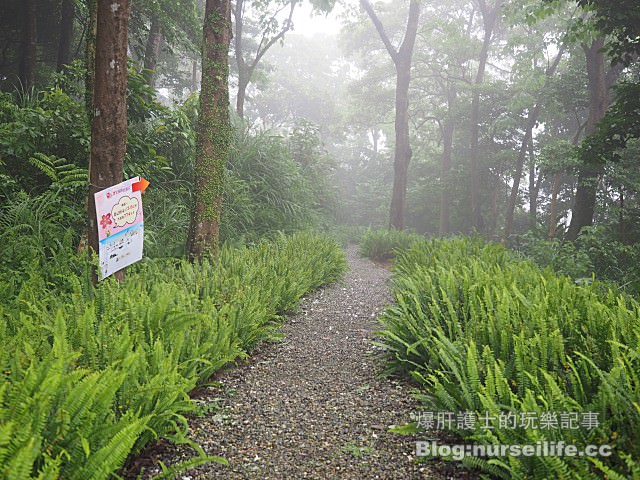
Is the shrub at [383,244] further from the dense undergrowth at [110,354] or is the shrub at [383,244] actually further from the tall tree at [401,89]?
the dense undergrowth at [110,354]

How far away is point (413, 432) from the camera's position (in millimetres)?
2355

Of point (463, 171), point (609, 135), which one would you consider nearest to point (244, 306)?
point (609, 135)

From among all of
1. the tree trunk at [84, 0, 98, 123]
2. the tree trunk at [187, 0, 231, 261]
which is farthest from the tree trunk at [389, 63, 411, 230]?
the tree trunk at [84, 0, 98, 123]

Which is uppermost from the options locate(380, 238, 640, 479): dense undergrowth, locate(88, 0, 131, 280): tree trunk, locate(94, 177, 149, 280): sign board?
locate(88, 0, 131, 280): tree trunk

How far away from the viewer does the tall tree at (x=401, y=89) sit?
532 inches

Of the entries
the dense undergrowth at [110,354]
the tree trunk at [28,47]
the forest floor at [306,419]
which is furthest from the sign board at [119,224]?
the tree trunk at [28,47]

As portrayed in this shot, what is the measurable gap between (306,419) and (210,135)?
155 inches

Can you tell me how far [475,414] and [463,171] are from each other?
19371 millimetres

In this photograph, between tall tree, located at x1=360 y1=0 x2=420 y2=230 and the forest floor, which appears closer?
the forest floor

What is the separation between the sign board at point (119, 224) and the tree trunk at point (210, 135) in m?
1.85

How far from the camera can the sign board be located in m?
3.25

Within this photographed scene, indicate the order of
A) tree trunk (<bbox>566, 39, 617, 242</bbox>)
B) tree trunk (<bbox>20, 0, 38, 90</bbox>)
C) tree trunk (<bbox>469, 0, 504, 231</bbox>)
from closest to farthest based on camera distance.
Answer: tree trunk (<bbox>20, 0, 38, 90</bbox>)
tree trunk (<bbox>566, 39, 617, 242</bbox>)
tree trunk (<bbox>469, 0, 504, 231</bbox>)

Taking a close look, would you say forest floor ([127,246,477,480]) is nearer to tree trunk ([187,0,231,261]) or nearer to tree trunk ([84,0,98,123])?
tree trunk ([187,0,231,261])

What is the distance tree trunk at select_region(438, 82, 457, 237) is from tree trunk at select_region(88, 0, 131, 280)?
17.5m
